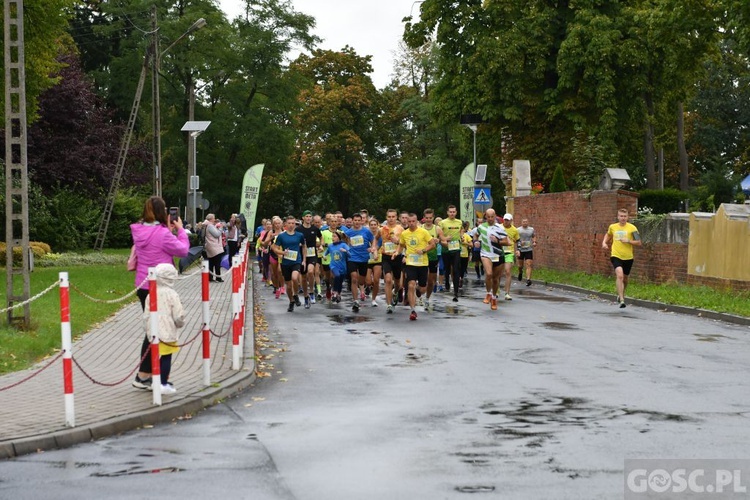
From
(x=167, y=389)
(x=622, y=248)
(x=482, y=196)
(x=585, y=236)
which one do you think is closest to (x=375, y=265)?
(x=622, y=248)

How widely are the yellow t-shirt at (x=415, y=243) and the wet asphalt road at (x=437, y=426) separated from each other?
378 centimetres

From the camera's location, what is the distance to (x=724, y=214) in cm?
2203

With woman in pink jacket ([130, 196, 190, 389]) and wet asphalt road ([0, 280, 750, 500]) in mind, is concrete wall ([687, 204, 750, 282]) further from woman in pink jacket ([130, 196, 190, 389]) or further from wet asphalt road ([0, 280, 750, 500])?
woman in pink jacket ([130, 196, 190, 389])

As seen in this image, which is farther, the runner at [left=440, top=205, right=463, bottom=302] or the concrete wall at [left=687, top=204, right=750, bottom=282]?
the runner at [left=440, top=205, right=463, bottom=302]

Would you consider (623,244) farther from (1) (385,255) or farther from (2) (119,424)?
(2) (119,424)

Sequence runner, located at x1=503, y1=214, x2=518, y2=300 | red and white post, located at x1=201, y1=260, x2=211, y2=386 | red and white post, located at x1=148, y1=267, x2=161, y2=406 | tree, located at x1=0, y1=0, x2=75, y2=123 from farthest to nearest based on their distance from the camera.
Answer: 1. tree, located at x1=0, y1=0, x2=75, y2=123
2. runner, located at x1=503, y1=214, x2=518, y2=300
3. red and white post, located at x1=201, y1=260, x2=211, y2=386
4. red and white post, located at x1=148, y1=267, x2=161, y2=406

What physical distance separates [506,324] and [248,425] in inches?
368

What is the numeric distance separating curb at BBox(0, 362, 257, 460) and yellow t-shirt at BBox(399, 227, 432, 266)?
8832 mm

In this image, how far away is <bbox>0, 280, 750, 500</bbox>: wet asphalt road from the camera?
268 inches

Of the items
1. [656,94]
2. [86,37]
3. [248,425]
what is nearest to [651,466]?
[248,425]

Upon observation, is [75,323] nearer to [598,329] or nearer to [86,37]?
[598,329]

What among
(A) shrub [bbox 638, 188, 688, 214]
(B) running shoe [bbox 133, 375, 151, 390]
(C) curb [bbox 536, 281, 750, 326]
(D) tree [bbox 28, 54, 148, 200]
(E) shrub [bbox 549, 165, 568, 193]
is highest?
(D) tree [bbox 28, 54, 148, 200]

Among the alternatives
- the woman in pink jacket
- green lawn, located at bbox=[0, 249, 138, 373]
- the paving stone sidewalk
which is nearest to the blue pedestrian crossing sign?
green lawn, located at bbox=[0, 249, 138, 373]

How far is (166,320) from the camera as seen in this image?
10219 millimetres
